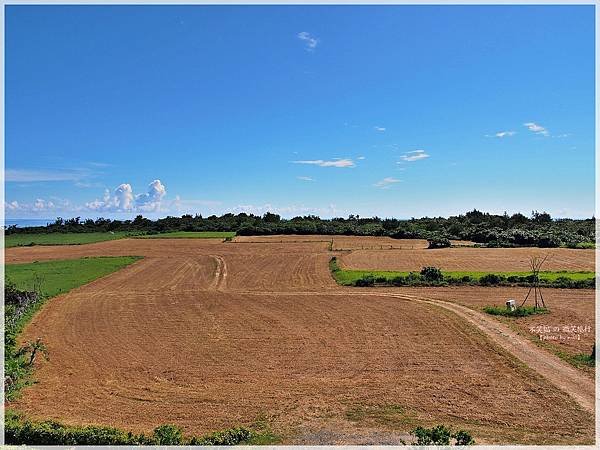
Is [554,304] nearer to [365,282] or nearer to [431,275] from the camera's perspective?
[431,275]

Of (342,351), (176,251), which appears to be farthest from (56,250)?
(342,351)

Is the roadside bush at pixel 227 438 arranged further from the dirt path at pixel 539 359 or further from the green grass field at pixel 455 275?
the green grass field at pixel 455 275

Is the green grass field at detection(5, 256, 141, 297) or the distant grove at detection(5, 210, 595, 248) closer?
the green grass field at detection(5, 256, 141, 297)

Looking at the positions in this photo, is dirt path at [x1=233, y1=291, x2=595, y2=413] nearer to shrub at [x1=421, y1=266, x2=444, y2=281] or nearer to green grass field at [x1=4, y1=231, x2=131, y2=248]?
shrub at [x1=421, y1=266, x2=444, y2=281]

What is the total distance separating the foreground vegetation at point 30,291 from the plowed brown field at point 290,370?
0.61 meters

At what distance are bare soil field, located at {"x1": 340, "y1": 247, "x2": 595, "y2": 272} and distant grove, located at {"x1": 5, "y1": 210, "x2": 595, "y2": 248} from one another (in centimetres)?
640

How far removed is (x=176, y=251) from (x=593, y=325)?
155 ft

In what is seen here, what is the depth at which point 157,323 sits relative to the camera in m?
21.6

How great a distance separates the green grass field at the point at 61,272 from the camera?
3167 centimetres

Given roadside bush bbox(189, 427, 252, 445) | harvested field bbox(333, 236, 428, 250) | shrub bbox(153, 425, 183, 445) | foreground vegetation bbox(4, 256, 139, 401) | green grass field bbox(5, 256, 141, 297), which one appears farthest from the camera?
harvested field bbox(333, 236, 428, 250)

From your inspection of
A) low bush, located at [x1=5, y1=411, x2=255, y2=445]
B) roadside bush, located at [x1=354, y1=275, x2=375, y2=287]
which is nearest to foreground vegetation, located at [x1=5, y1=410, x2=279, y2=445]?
low bush, located at [x1=5, y1=411, x2=255, y2=445]

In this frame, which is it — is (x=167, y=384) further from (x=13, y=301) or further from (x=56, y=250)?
(x=56, y=250)

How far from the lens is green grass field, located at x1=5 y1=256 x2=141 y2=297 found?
3167 cm

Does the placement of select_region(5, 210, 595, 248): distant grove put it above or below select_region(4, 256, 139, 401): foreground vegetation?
above
